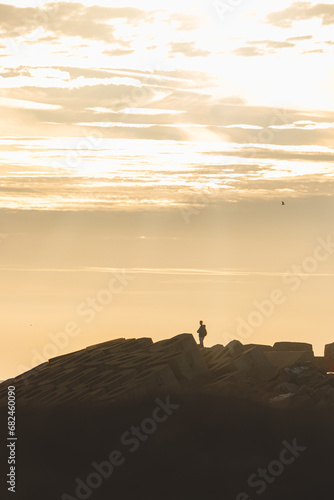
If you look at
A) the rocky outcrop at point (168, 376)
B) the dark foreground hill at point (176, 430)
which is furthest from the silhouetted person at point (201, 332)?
the dark foreground hill at point (176, 430)

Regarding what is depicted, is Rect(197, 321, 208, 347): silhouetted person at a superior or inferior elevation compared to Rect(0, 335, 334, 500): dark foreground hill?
superior

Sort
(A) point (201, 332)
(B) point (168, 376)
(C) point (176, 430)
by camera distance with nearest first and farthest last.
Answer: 1. (C) point (176, 430)
2. (B) point (168, 376)
3. (A) point (201, 332)

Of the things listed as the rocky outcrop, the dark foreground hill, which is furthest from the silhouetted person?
the dark foreground hill

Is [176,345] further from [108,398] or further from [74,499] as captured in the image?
[74,499]

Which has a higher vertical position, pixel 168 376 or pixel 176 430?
pixel 168 376

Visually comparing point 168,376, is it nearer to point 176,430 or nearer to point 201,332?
point 176,430

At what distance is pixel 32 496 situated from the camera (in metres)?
22.8

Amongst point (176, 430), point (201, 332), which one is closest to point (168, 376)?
point (176, 430)

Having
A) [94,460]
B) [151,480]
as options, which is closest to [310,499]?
[151,480]

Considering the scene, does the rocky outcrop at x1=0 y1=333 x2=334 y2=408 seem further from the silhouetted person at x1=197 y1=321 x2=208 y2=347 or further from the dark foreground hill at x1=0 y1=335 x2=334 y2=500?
the silhouetted person at x1=197 y1=321 x2=208 y2=347

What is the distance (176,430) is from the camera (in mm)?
24906

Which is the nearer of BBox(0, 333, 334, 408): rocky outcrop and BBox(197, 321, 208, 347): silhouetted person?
BBox(0, 333, 334, 408): rocky outcrop

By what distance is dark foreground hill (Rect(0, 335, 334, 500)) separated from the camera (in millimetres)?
22797

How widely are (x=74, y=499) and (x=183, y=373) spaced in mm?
5743
